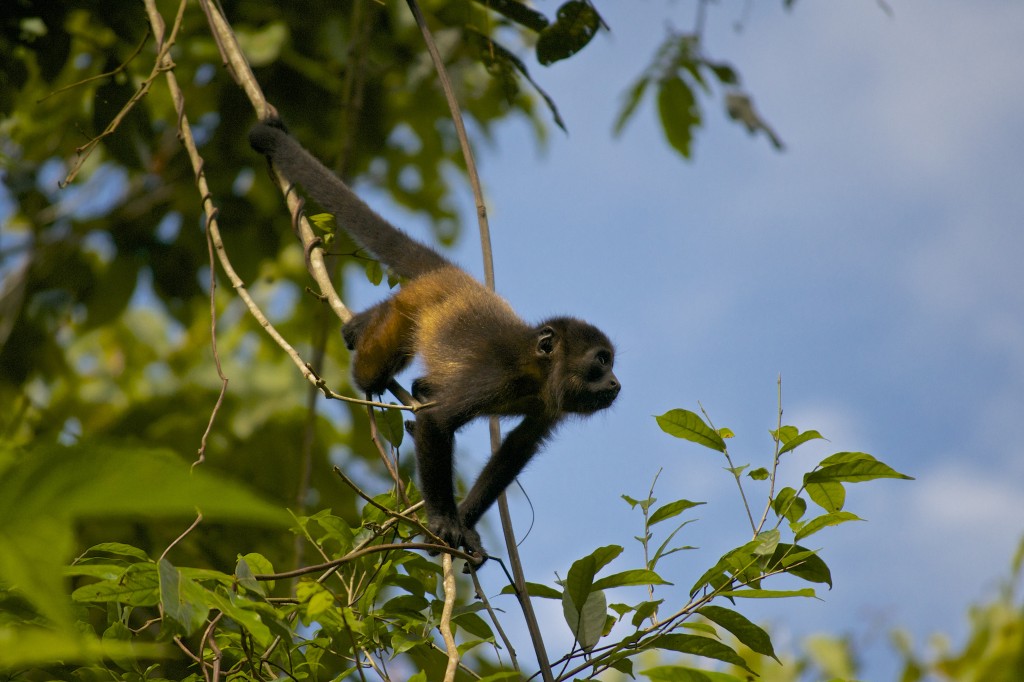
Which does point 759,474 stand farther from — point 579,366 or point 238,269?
point 238,269

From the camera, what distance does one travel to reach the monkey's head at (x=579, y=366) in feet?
17.0

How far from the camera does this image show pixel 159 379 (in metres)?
8.53

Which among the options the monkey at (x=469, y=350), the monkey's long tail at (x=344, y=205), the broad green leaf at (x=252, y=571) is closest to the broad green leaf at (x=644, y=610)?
the broad green leaf at (x=252, y=571)

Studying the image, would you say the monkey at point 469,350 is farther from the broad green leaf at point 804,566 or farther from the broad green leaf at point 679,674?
the broad green leaf at point 679,674

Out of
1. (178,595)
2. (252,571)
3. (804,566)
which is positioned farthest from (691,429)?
(178,595)

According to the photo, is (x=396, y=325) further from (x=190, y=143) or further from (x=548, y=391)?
(x=190, y=143)

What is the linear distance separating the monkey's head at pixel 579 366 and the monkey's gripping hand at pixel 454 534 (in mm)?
1037

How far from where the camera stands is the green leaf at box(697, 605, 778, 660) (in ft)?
8.00

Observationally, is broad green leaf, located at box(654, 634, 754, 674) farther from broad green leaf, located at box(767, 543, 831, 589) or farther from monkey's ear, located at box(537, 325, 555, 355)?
monkey's ear, located at box(537, 325, 555, 355)

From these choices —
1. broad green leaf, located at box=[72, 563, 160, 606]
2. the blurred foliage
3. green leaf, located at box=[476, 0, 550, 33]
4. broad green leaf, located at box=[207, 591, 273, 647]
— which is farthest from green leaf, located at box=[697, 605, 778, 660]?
green leaf, located at box=[476, 0, 550, 33]

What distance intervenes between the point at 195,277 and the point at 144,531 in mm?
2233

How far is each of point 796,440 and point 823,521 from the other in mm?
279

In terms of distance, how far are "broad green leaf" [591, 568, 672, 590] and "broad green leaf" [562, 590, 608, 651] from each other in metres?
0.09

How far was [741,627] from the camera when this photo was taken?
2.45 metres
